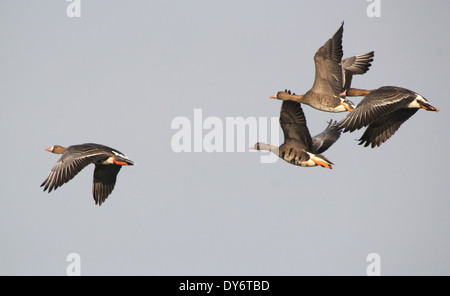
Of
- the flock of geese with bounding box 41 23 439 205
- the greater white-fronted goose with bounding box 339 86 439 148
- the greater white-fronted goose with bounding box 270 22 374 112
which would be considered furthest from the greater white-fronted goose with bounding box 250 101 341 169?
the greater white-fronted goose with bounding box 270 22 374 112

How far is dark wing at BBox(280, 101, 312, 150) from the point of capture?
2148cm

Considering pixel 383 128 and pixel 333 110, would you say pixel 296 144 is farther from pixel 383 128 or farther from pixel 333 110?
pixel 383 128

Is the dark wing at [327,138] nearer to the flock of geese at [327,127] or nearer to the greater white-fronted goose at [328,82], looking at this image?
the flock of geese at [327,127]

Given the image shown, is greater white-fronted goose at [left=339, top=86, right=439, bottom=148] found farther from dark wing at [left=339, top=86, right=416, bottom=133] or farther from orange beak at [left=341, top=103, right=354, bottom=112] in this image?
orange beak at [left=341, top=103, right=354, bottom=112]

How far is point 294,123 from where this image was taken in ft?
72.0

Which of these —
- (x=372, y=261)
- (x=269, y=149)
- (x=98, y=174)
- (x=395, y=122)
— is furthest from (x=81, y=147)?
(x=372, y=261)

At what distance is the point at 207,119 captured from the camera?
110 feet

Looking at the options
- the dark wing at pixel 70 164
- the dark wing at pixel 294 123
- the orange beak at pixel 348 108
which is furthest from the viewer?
the orange beak at pixel 348 108

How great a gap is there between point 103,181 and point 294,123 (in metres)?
6.41

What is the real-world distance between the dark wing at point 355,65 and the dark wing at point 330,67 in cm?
245

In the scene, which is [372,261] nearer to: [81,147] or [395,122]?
[395,122]

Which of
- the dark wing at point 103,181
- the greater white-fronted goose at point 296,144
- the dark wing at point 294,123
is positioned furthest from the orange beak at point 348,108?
the dark wing at point 103,181

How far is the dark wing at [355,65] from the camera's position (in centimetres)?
2659

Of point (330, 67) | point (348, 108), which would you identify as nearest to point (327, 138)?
point (348, 108)
